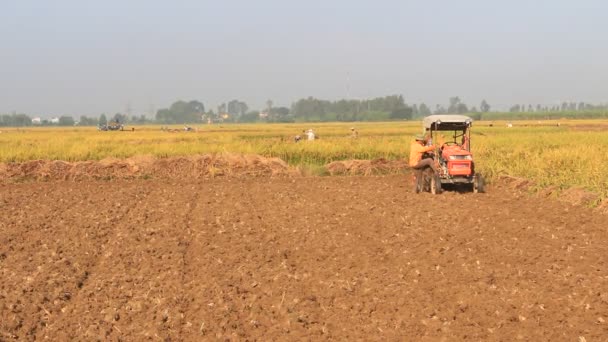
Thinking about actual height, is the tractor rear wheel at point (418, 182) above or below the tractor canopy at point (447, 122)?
below

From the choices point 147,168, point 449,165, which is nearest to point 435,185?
point 449,165

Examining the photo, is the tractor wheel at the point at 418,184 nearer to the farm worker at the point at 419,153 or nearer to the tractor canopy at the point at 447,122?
the farm worker at the point at 419,153

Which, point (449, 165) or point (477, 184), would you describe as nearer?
point (449, 165)

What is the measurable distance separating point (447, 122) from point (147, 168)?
10.4 metres

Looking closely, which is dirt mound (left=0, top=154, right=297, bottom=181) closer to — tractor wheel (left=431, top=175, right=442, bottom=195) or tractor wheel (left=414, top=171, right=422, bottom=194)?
tractor wheel (left=414, top=171, right=422, bottom=194)

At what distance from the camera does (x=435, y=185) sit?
40.2ft

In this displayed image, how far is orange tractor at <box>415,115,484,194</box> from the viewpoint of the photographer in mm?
11983

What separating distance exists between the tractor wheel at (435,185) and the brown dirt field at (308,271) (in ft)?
0.93

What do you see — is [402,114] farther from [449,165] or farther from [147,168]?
[449,165]

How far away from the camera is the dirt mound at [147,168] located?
17.9 meters

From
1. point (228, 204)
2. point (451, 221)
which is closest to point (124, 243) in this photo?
point (228, 204)

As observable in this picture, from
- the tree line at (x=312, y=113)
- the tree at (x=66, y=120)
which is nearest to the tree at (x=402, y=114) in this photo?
the tree line at (x=312, y=113)

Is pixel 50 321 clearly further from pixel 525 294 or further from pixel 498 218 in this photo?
pixel 498 218

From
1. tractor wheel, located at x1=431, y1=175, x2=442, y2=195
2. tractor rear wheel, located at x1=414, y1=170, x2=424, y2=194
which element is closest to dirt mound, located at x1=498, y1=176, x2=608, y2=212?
tractor wheel, located at x1=431, y1=175, x2=442, y2=195
